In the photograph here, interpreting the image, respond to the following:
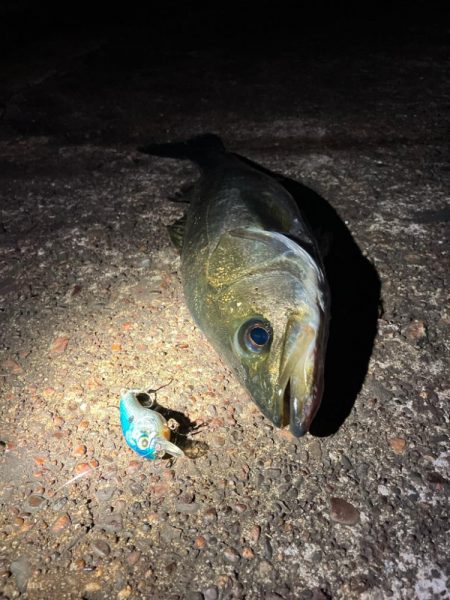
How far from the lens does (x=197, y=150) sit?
13.5ft

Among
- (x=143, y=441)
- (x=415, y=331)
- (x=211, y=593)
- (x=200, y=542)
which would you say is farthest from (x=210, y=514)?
(x=415, y=331)

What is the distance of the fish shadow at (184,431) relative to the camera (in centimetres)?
233

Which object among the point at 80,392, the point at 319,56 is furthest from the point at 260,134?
the point at 80,392

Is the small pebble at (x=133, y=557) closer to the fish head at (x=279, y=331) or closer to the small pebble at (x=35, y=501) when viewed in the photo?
the small pebble at (x=35, y=501)

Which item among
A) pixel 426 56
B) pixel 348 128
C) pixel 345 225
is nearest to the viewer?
pixel 345 225

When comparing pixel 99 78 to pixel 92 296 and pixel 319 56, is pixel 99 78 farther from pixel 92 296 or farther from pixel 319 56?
pixel 92 296

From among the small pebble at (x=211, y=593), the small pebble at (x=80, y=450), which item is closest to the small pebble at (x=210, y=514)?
the small pebble at (x=211, y=593)

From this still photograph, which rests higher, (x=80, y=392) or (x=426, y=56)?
(x=426, y=56)

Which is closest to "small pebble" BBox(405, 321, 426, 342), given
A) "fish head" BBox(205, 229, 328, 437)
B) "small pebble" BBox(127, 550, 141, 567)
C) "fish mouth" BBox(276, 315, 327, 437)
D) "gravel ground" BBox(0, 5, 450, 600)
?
"gravel ground" BBox(0, 5, 450, 600)

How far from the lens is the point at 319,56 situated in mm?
6637

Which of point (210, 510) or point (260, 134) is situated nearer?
point (210, 510)

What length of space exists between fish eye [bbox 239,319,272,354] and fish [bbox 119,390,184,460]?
0.52 meters

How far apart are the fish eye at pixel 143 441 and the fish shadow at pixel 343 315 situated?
75 cm

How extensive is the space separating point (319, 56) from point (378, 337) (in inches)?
202
